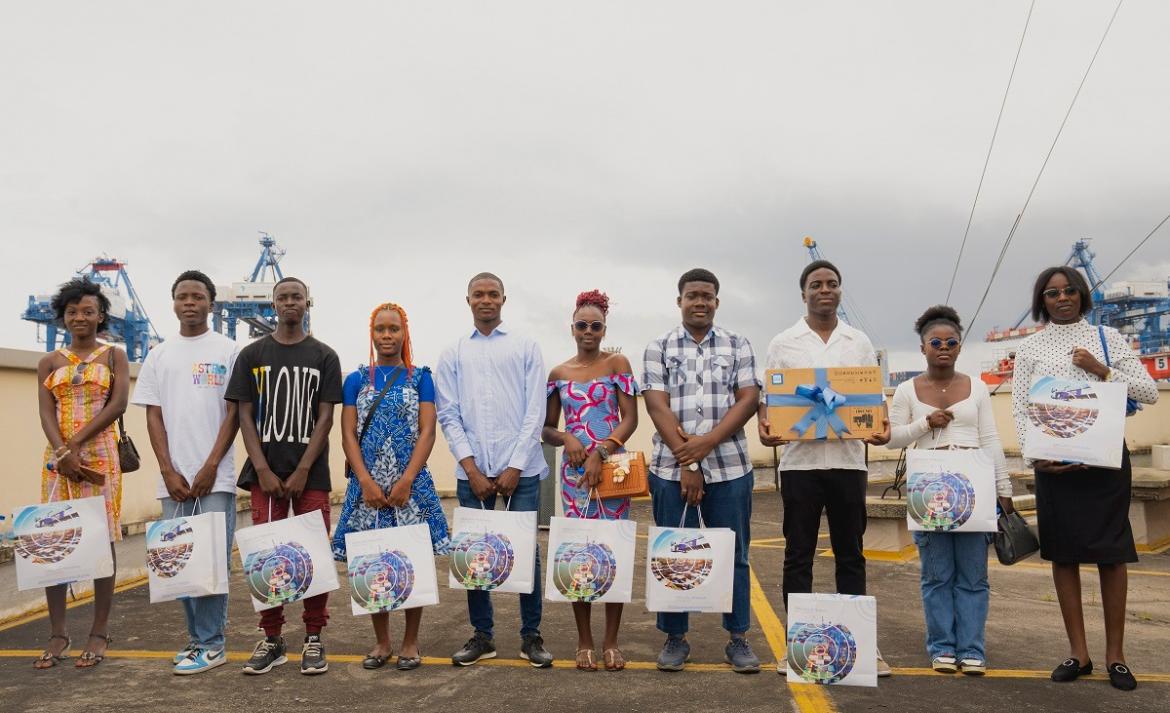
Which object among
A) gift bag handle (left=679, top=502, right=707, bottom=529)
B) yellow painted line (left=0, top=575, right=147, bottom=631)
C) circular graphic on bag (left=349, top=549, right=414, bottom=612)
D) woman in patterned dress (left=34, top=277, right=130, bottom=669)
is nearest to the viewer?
circular graphic on bag (left=349, top=549, right=414, bottom=612)

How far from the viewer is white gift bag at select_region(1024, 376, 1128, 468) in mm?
3971

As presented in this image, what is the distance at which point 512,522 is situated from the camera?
4160 millimetres

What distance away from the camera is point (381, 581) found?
4.13 m

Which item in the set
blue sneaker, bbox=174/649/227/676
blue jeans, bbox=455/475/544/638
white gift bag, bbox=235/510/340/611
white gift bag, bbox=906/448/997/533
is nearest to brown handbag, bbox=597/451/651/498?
blue jeans, bbox=455/475/544/638

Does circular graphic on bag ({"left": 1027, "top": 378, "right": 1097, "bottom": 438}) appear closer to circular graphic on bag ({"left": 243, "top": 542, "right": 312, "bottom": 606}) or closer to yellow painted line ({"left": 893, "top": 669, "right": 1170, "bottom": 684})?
yellow painted line ({"left": 893, "top": 669, "right": 1170, "bottom": 684})

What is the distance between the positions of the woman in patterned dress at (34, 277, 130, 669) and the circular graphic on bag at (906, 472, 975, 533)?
433 centimetres

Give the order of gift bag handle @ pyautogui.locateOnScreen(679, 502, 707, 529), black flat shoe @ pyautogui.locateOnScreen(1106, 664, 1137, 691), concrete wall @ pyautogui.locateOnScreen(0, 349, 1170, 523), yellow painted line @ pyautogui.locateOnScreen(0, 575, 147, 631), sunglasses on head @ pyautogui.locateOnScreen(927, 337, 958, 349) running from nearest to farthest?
black flat shoe @ pyautogui.locateOnScreen(1106, 664, 1137, 691) < gift bag handle @ pyautogui.locateOnScreen(679, 502, 707, 529) < sunglasses on head @ pyautogui.locateOnScreen(927, 337, 958, 349) < yellow painted line @ pyautogui.locateOnScreen(0, 575, 147, 631) < concrete wall @ pyautogui.locateOnScreen(0, 349, 1170, 523)

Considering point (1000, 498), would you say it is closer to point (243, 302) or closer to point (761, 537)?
point (761, 537)

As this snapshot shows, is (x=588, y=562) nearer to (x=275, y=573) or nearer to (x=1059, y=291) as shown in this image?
(x=275, y=573)

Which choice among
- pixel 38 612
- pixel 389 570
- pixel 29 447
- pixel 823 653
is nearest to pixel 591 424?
pixel 389 570

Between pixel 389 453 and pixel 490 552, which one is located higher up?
pixel 389 453

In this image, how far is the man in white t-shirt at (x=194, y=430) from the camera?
4320 mm

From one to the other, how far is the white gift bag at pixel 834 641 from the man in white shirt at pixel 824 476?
41cm

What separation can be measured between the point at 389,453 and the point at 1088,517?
3612 millimetres
